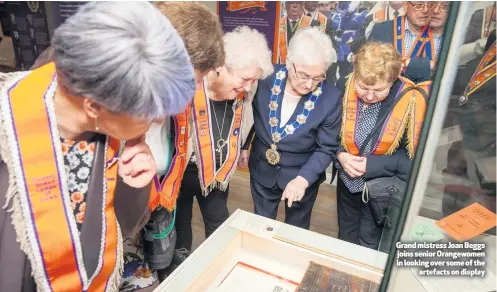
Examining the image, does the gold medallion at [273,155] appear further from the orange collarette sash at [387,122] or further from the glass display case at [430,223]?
the glass display case at [430,223]

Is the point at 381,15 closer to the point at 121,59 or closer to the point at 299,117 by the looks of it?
the point at 299,117

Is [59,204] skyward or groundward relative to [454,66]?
groundward

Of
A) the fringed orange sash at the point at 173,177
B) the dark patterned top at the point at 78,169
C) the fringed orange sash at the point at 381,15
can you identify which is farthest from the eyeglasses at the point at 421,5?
the dark patterned top at the point at 78,169

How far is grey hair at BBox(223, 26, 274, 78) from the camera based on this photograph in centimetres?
147

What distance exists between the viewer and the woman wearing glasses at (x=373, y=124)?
154cm

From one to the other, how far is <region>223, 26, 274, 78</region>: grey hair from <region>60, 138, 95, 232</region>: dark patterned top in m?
0.77

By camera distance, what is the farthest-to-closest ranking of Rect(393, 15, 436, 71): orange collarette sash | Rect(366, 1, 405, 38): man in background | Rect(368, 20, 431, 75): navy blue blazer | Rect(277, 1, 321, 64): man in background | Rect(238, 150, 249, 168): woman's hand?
Rect(277, 1, 321, 64): man in background → Rect(366, 1, 405, 38): man in background → Rect(368, 20, 431, 75): navy blue blazer → Rect(393, 15, 436, 71): orange collarette sash → Rect(238, 150, 249, 168): woman's hand

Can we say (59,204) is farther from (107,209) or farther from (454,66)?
(454,66)

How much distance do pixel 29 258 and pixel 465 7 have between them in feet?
3.01

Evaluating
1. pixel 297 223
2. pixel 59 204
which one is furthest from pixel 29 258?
pixel 297 223

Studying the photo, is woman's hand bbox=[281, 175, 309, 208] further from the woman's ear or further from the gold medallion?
the woman's ear

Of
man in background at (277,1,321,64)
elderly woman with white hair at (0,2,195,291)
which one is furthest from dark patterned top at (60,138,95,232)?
man in background at (277,1,321,64)

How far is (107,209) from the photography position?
910 mm

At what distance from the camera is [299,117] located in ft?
5.49
